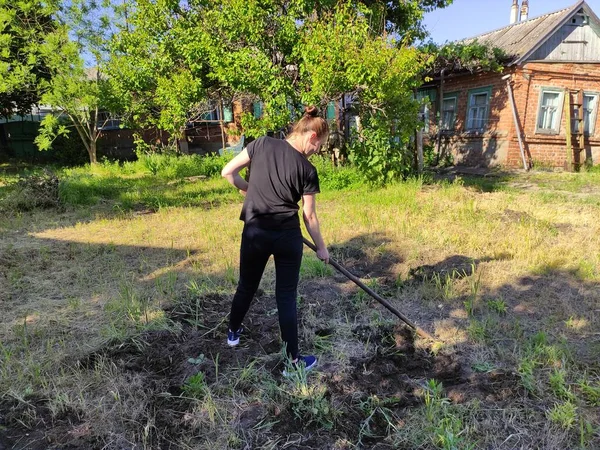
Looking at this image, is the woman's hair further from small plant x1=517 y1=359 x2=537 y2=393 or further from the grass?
small plant x1=517 y1=359 x2=537 y2=393

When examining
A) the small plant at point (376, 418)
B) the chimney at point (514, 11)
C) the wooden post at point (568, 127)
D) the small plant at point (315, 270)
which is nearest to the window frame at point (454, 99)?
the wooden post at point (568, 127)

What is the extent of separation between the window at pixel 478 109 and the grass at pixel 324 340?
8.01 meters

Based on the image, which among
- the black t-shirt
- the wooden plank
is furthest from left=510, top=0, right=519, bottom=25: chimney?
the black t-shirt

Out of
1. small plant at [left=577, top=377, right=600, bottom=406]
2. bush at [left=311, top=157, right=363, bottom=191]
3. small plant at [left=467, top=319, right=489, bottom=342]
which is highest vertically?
bush at [left=311, top=157, right=363, bottom=191]

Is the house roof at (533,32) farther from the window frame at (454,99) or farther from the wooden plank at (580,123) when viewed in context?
the wooden plank at (580,123)

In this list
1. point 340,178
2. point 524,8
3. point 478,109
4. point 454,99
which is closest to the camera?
point 340,178

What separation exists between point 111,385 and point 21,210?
6765mm

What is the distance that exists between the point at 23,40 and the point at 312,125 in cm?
1429

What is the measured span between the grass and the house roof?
26.1 feet

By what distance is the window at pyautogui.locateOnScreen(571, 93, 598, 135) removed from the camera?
41.4ft

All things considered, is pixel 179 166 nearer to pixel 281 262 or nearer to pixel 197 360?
pixel 197 360

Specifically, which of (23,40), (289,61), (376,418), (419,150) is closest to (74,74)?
(23,40)

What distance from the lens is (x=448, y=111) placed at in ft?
48.1

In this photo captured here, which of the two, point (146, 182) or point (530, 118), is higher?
point (530, 118)
